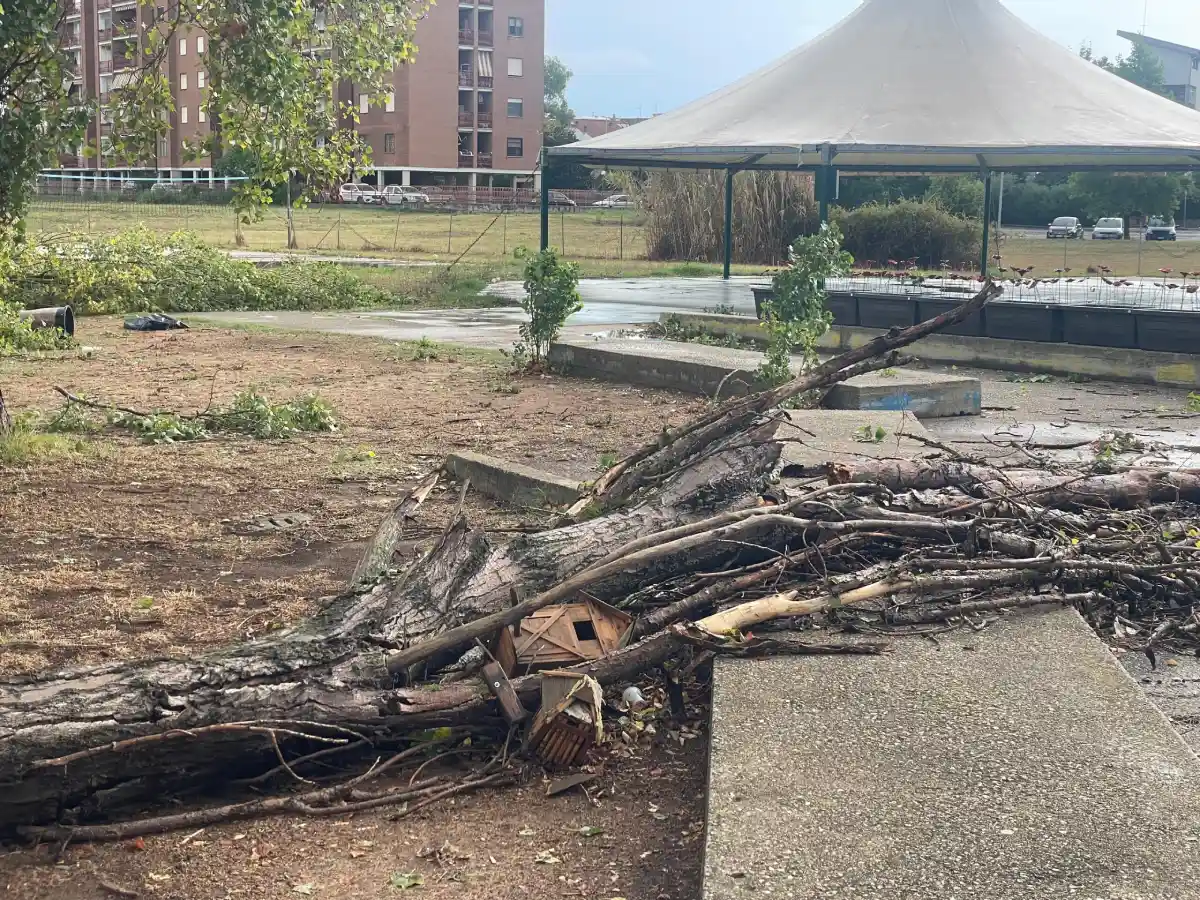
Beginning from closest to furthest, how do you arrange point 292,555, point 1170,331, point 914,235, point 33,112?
point 292,555 → point 33,112 → point 1170,331 → point 914,235

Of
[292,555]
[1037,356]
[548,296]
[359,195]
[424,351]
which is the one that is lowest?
[292,555]

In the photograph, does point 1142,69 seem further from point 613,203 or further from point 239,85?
point 239,85

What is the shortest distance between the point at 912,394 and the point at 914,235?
24080 millimetres

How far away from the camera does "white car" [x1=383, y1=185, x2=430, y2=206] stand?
64188mm

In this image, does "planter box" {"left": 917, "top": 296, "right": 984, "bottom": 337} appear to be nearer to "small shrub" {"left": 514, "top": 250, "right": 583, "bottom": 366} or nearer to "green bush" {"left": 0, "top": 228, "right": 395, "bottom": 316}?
"small shrub" {"left": 514, "top": 250, "right": 583, "bottom": 366}

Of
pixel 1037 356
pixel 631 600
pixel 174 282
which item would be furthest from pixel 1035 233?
pixel 631 600

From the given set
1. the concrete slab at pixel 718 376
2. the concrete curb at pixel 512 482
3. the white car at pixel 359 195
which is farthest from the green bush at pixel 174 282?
the white car at pixel 359 195

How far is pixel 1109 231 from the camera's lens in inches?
1909

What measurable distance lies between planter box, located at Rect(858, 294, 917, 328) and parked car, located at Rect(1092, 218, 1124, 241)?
1350 inches

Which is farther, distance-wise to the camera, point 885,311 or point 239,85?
point 885,311

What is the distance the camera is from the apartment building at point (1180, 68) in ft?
266

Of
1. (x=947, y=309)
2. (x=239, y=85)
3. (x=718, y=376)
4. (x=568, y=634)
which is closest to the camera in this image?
(x=568, y=634)

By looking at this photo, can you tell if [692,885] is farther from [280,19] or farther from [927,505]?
[280,19]

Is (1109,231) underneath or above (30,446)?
above
